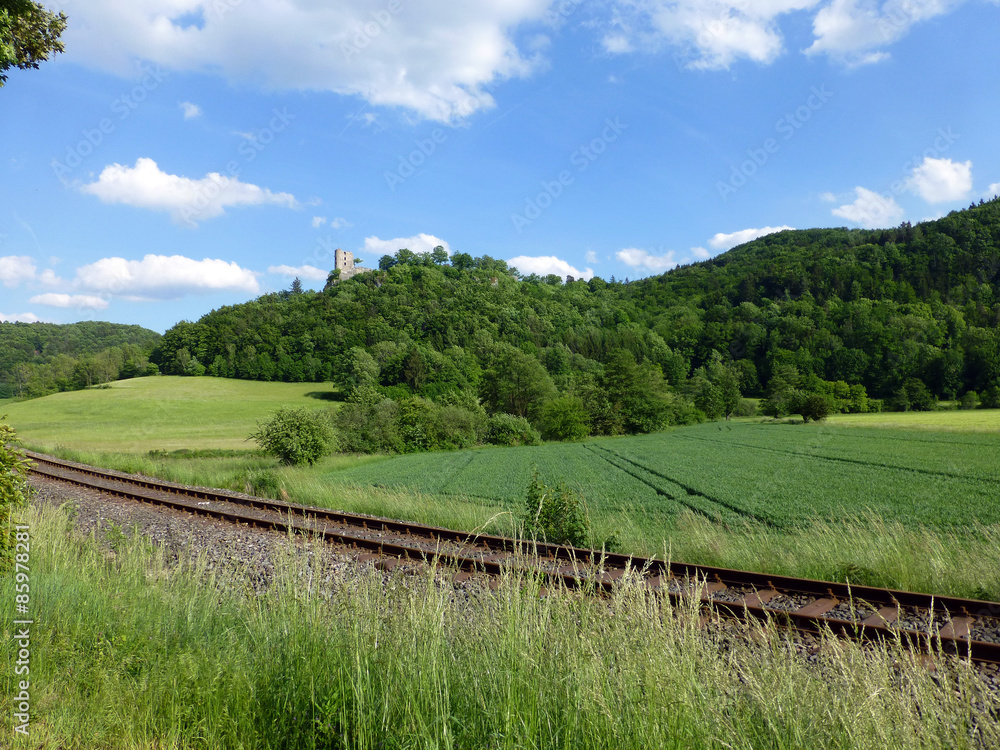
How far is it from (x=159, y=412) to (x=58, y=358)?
115 feet

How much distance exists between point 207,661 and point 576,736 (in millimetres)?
2396

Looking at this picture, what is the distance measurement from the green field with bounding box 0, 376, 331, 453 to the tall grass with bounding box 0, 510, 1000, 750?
40120 mm

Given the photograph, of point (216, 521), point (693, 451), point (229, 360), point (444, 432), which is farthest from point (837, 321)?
point (216, 521)

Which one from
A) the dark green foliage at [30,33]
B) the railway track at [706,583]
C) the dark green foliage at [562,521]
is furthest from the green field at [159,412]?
the dark green foliage at [30,33]

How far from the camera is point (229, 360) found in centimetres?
9231

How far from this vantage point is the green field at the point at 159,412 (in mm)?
49219

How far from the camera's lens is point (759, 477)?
27.5 m

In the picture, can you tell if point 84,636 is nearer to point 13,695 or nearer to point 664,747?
point 13,695

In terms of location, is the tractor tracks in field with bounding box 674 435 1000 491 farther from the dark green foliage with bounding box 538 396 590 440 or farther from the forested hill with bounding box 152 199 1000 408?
the forested hill with bounding box 152 199 1000 408

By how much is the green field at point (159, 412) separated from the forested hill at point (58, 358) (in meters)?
5.77

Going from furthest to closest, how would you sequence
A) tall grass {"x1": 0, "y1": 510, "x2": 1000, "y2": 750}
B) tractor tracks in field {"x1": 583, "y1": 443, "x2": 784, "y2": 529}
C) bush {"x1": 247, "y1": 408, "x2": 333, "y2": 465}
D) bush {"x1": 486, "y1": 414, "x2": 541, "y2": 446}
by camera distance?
bush {"x1": 486, "y1": 414, "x2": 541, "y2": 446} < bush {"x1": 247, "y1": 408, "x2": 333, "y2": 465} < tractor tracks in field {"x1": 583, "y1": 443, "x2": 784, "y2": 529} < tall grass {"x1": 0, "y1": 510, "x2": 1000, "y2": 750}

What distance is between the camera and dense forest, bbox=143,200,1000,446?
253 feet

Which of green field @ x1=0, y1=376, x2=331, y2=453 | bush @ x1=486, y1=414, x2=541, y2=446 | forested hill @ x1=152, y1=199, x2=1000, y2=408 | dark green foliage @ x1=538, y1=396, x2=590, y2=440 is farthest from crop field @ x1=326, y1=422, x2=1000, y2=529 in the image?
→ forested hill @ x1=152, y1=199, x2=1000, y2=408

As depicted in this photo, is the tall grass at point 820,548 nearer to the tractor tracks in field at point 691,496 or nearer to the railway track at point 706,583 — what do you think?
the railway track at point 706,583
